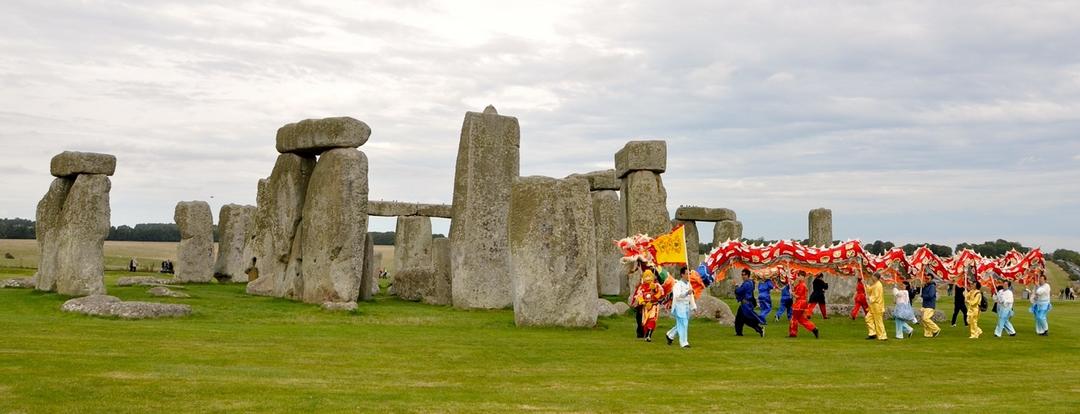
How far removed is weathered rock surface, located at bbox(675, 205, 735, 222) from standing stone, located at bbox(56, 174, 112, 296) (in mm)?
22883

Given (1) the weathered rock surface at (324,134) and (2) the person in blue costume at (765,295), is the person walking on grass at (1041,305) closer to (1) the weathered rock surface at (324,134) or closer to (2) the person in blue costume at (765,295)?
(2) the person in blue costume at (765,295)

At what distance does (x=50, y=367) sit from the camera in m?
12.6

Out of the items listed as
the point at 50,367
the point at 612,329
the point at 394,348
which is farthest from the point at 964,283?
the point at 50,367

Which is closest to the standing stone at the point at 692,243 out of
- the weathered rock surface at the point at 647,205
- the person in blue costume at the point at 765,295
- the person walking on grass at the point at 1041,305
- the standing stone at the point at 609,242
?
the standing stone at the point at 609,242

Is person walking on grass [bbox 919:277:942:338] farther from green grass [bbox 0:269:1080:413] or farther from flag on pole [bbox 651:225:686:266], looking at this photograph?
flag on pole [bbox 651:225:686:266]

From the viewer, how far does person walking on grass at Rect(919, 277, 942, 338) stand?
21.9 metres

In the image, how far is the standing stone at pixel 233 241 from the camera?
36000 millimetres

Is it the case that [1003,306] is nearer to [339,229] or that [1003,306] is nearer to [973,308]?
[973,308]

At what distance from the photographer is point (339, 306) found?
22.0m

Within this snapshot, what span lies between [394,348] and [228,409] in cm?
541

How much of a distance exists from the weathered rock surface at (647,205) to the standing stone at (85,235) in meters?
13.2

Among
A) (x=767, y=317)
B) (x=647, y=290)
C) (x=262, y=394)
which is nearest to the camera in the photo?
(x=262, y=394)

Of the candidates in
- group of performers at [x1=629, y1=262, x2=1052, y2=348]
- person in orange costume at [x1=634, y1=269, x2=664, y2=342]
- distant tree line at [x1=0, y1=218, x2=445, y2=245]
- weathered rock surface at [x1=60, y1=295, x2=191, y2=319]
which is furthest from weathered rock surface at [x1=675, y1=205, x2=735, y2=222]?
distant tree line at [x1=0, y1=218, x2=445, y2=245]

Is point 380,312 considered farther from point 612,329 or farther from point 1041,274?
point 1041,274
